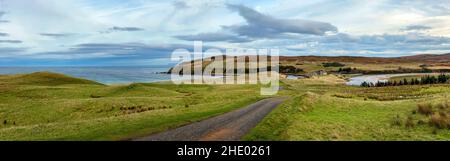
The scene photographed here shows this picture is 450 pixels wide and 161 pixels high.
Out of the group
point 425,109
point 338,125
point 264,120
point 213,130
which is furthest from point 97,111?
point 425,109

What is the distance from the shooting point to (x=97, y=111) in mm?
46906

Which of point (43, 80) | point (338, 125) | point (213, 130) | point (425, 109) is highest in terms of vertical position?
point (43, 80)

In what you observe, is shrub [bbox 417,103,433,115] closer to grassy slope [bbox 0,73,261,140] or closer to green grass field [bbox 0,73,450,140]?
green grass field [bbox 0,73,450,140]

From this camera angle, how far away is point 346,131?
23.5 m

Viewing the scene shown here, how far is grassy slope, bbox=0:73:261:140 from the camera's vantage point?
2512cm

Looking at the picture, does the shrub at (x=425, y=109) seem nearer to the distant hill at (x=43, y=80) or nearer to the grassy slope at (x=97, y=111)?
the grassy slope at (x=97, y=111)

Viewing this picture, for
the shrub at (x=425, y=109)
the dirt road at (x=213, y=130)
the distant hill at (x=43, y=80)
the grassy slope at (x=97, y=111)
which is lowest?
the grassy slope at (x=97, y=111)

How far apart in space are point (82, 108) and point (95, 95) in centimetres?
2304

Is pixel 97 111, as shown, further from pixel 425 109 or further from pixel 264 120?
pixel 425 109

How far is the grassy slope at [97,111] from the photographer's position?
25.1m

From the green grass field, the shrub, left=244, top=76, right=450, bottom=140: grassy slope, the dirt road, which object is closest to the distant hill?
the green grass field

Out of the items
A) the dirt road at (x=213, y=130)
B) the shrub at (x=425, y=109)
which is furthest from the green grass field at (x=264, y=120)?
the dirt road at (x=213, y=130)
